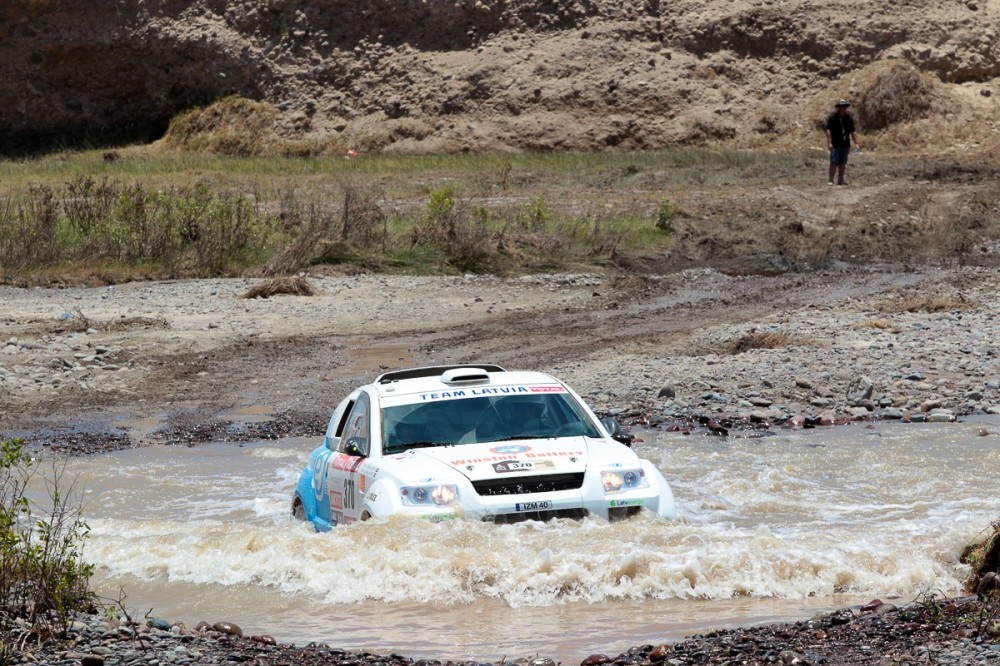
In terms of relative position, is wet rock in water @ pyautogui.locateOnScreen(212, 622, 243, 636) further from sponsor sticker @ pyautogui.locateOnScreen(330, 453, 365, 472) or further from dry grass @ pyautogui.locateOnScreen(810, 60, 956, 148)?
dry grass @ pyautogui.locateOnScreen(810, 60, 956, 148)

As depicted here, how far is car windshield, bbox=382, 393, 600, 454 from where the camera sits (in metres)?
10.2

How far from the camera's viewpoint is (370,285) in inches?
1005

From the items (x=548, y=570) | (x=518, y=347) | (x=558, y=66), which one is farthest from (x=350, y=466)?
(x=558, y=66)

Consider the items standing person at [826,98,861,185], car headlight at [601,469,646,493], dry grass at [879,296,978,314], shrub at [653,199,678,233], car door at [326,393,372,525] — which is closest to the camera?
car headlight at [601,469,646,493]

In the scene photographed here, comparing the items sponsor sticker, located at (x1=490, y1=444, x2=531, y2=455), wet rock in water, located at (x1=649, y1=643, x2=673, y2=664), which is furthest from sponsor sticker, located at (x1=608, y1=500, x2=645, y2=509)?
wet rock in water, located at (x1=649, y1=643, x2=673, y2=664)

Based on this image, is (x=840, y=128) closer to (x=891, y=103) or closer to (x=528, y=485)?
(x=891, y=103)

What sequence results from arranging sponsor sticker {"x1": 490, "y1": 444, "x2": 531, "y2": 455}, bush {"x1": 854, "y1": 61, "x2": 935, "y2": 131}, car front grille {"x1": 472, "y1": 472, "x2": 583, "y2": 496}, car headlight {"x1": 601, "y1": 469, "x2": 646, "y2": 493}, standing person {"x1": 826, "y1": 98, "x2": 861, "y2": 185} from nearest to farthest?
1. car front grille {"x1": 472, "y1": 472, "x2": 583, "y2": 496}
2. car headlight {"x1": 601, "y1": 469, "x2": 646, "y2": 493}
3. sponsor sticker {"x1": 490, "y1": 444, "x2": 531, "y2": 455}
4. standing person {"x1": 826, "y1": 98, "x2": 861, "y2": 185}
5. bush {"x1": 854, "y1": 61, "x2": 935, "y2": 131}

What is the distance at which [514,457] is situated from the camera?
9656 millimetres

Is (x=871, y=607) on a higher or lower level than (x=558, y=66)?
lower

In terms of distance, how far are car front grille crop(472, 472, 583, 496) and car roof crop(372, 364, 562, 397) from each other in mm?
1304

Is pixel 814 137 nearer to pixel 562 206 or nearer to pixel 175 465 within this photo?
pixel 562 206

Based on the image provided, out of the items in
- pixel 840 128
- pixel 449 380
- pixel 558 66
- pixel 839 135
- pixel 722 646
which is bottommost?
pixel 722 646

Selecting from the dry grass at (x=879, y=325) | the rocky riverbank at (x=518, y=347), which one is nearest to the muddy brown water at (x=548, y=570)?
the rocky riverbank at (x=518, y=347)

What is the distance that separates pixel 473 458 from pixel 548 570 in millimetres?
1077
